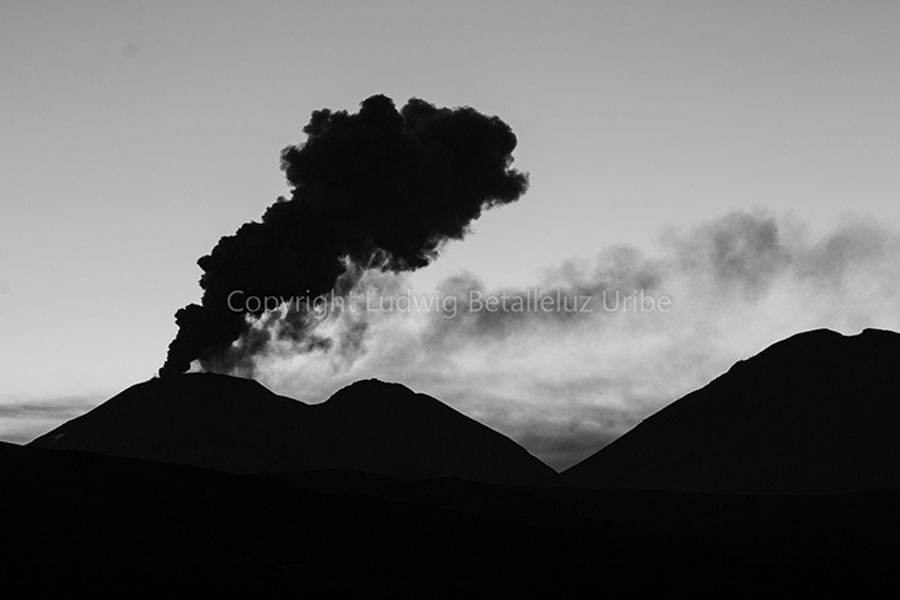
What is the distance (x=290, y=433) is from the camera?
5891 inches

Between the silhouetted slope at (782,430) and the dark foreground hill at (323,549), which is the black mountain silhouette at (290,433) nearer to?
the silhouetted slope at (782,430)

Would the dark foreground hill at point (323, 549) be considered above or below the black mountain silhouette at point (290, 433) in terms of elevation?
below

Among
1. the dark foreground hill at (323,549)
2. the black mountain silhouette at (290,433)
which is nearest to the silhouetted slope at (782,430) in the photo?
the black mountain silhouette at (290,433)

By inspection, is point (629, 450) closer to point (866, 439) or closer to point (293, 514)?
point (866, 439)

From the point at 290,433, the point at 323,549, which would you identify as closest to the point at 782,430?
the point at 290,433

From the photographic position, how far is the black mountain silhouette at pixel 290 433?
435ft

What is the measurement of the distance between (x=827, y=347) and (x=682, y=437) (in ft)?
88.0

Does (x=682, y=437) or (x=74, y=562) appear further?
(x=682, y=437)

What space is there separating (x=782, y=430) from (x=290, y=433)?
63.2 m

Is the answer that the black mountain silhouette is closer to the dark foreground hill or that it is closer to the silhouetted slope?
the silhouetted slope

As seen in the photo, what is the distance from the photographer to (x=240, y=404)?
147 metres

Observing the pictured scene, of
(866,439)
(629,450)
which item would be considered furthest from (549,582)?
(629,450)

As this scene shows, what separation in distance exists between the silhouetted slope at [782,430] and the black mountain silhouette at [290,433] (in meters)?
14.4

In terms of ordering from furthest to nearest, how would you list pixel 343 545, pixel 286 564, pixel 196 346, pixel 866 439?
pixel 866 439
pixel 196 346
pixel 343 545
pixel 286 564
